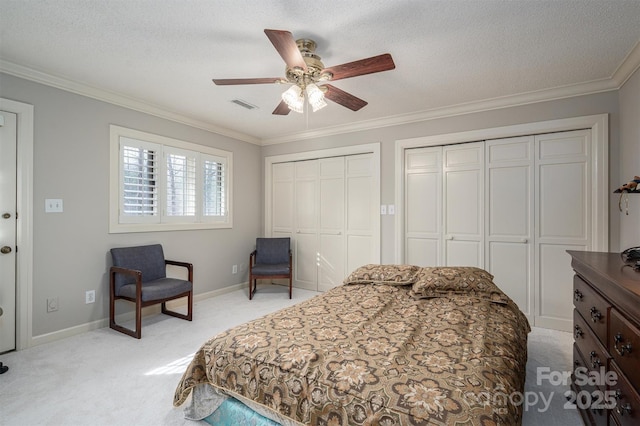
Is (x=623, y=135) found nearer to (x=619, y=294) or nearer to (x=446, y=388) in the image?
(x=619, y=294)

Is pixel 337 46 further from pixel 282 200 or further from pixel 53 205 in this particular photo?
pixel 282 200

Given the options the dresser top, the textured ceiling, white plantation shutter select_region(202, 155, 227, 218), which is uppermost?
the textured ceiling

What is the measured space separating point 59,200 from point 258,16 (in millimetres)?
2613

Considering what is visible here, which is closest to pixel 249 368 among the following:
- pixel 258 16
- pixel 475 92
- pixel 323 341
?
pixel 323 341

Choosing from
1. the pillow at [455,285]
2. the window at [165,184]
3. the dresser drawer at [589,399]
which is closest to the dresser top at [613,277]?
the dresser drawer at [589,399]

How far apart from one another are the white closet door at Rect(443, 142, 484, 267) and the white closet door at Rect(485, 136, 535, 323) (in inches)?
3.3

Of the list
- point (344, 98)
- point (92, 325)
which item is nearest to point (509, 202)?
point (344, 98)

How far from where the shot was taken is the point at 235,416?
1565mm

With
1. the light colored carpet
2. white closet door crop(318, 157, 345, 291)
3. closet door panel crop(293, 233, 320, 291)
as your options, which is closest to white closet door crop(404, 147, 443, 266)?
white closet door crop(318, 157, 345, 291)

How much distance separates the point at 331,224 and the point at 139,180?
2.60 m

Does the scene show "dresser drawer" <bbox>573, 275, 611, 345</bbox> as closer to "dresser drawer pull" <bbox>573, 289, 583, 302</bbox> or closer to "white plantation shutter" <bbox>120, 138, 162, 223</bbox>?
"dresser drawer pull" <bbox>573, 289, 583, 302</bbox>

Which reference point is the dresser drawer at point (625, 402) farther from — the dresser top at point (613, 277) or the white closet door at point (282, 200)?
the white closet door at point (282, 200)

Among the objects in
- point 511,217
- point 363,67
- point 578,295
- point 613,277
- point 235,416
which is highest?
point 363,67

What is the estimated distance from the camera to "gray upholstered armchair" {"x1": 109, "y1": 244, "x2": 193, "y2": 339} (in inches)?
117
